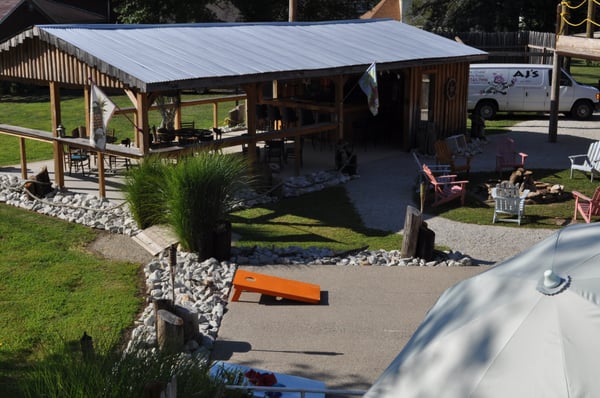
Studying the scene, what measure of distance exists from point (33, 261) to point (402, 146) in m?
12.6

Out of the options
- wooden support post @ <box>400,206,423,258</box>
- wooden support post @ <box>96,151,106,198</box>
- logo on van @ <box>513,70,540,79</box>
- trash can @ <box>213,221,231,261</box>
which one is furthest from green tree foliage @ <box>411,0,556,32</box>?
trash can @ <box>213,221,231,261</box>

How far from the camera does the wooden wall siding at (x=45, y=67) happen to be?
15.4 m

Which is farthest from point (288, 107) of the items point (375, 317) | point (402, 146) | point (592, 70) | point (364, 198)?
point (592, 70)

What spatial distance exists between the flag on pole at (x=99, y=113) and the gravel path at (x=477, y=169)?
5.03 m

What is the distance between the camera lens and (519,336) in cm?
527

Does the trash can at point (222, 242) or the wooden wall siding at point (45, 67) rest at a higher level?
Result: the wooden wall siding at point (45, 67)

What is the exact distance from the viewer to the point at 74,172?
62.9 feet

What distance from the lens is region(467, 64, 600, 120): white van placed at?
89.9ft

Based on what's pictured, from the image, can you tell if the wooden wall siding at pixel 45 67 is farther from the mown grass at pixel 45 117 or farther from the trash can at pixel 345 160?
the trash can at pixel 345 160

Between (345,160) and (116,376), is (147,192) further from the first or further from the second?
(116,376)

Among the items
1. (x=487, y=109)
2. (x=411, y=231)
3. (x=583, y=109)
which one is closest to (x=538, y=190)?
(x=411, y=231)

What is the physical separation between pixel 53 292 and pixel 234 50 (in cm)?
836

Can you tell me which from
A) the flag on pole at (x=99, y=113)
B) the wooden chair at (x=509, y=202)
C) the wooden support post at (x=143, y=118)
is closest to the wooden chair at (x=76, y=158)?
the flag on pole at (x=99, y=113)

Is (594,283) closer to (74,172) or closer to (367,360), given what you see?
(367,360)
